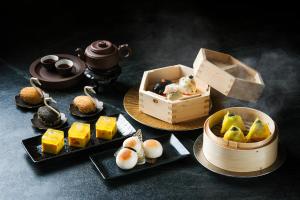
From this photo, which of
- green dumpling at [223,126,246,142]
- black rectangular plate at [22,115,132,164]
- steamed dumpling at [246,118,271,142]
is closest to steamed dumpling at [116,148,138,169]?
black rectangular plate at [22,115,132,164]

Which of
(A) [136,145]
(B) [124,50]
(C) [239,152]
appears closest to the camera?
(C) [239,152]

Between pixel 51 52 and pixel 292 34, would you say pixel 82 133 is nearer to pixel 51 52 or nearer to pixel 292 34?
pixel 51 52

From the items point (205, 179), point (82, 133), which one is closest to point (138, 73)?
point (82, 133)

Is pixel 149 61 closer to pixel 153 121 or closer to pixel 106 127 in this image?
pixel 153 121

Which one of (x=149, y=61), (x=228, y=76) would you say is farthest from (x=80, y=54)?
(x=228, y=76)

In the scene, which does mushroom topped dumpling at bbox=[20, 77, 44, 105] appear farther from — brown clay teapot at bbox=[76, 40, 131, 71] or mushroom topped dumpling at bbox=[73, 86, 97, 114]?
brown clay teapot at bbox=[76, 40, 131, 71]

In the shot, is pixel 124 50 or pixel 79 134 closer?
pixel 79 134
